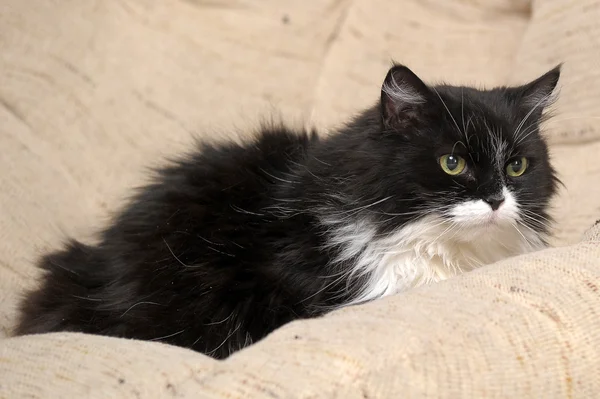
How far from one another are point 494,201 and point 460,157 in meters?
0.11

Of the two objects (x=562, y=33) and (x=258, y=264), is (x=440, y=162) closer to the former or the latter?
(x=258, y=264)

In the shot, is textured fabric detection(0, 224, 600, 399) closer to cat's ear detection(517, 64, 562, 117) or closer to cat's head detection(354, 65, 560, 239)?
cat's head detection(354, 65, 560, 239)

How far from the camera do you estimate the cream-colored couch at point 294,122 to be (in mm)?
1058

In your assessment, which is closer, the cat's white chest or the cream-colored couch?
the cream-colored couch

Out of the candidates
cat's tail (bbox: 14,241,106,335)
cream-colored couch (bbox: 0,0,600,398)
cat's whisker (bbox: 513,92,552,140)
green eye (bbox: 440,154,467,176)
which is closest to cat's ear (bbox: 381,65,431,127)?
green eye (bbox: 440,154,467,176)

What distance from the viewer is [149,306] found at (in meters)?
1.62

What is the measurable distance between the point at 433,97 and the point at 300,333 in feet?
2.17

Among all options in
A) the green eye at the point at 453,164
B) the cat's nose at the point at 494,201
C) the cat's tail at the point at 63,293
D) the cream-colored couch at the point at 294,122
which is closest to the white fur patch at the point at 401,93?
the green eye at the point at 453,164

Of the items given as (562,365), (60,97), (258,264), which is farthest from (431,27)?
(562,365)

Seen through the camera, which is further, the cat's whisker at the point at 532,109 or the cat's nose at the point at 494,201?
the cat's whisker at the point at 532,109

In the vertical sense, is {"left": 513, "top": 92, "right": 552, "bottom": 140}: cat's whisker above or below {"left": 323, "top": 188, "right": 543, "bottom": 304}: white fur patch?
above

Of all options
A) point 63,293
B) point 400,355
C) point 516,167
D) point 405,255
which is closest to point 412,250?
point 405,255

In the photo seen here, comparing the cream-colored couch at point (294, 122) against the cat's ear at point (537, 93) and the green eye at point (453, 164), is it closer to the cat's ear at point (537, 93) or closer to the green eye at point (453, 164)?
the green eye at point (453, 164)

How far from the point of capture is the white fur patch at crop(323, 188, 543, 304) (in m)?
1.56
